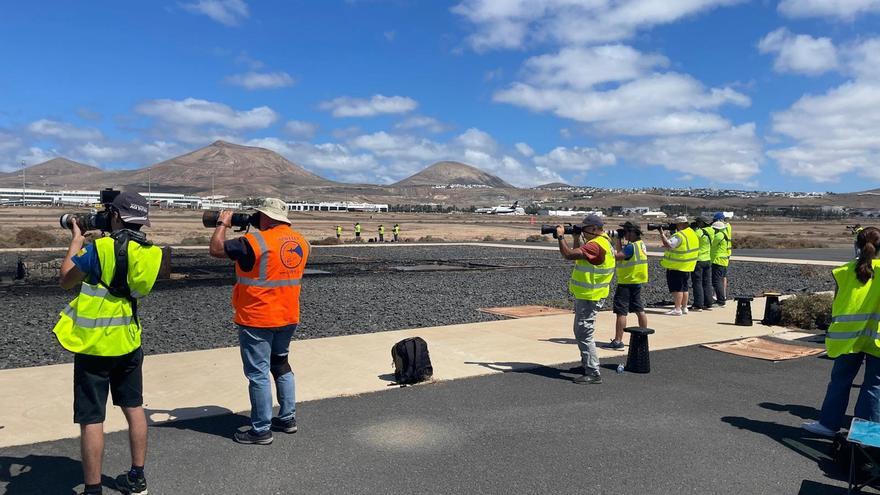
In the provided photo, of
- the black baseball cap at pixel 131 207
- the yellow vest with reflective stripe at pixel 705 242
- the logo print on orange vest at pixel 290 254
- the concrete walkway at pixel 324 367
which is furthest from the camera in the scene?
the yellow vest with reflective stripe at pixel 705 242

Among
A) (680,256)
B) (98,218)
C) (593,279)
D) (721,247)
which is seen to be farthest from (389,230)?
(98,218)

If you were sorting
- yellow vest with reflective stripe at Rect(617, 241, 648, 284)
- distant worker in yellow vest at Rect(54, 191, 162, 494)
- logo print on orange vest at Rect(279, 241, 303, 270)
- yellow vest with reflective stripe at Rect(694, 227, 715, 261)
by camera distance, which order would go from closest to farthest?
distant worker in yellow vest at Rect(54, 191, 162, 494) → logo print on orange vest at Rect(279, 241, 303, 270) → yellow vest with reflective stripe at Rect(617, 241, 648, 284) → yellow vest with reflective stripe at Rect(694, 227, 715, 261)

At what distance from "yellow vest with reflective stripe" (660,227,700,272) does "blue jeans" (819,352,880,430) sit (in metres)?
6.61

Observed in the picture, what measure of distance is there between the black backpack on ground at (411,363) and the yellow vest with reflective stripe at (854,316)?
3.95m

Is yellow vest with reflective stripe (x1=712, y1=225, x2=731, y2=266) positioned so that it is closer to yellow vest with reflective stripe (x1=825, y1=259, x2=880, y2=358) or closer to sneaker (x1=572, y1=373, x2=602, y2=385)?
sneaker (x1=572, y1=373, x2=602, y2=385)

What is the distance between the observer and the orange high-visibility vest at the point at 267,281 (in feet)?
17.0

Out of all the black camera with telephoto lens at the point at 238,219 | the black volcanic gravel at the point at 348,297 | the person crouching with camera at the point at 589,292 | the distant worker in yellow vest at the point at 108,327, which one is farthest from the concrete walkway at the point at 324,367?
the black camera with telephoto lens at the point at 238,219

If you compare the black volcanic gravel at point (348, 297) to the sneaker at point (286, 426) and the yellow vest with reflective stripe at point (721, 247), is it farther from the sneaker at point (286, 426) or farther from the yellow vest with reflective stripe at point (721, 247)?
the sneaker at point (286, 426)

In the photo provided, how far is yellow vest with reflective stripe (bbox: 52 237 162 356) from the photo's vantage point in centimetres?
410

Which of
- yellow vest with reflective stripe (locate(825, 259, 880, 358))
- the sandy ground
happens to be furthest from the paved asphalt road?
the sandy ground

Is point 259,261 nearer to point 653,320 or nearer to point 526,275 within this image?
point 653,320

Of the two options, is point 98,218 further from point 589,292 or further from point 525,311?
point 525,311

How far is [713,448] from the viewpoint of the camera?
5508 millimetres

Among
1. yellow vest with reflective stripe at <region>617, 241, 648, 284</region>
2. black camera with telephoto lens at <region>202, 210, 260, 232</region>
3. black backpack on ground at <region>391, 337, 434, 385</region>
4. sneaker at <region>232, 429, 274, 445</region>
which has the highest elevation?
black camera with telephoto lens at <region>202, 210, 260, 232</region>
